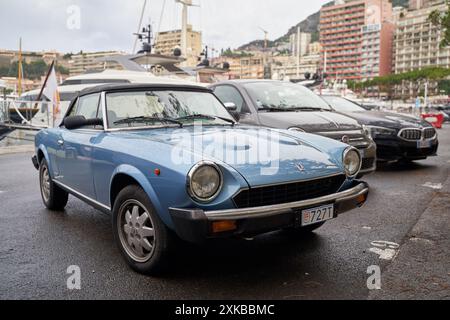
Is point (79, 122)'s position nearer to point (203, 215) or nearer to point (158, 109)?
point (158, 109)

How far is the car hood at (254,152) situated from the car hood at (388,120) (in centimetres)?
483

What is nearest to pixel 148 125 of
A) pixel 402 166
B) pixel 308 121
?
pixel 308 121

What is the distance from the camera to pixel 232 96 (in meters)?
7.41

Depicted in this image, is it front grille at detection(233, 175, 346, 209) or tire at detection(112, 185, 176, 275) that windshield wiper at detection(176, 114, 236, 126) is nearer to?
tire at detection(112, 185, 176, 275)

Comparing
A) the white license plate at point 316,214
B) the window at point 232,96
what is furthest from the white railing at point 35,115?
the white license plate at point 316,214

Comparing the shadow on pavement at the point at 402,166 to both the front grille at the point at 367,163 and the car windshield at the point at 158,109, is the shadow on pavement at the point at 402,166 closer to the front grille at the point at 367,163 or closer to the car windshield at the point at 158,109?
the front grille at the point at 367,163

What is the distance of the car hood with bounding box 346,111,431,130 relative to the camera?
26.9 ft

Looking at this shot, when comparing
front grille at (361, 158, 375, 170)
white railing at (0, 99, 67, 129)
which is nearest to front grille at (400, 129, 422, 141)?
front grille at (361, 158, 375, 170)

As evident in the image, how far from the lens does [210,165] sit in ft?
9.34

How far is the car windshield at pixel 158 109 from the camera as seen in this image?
4.04 metres

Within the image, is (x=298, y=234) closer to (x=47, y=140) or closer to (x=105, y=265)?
(x=105, y=265)

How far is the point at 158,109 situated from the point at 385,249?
2501 mm
